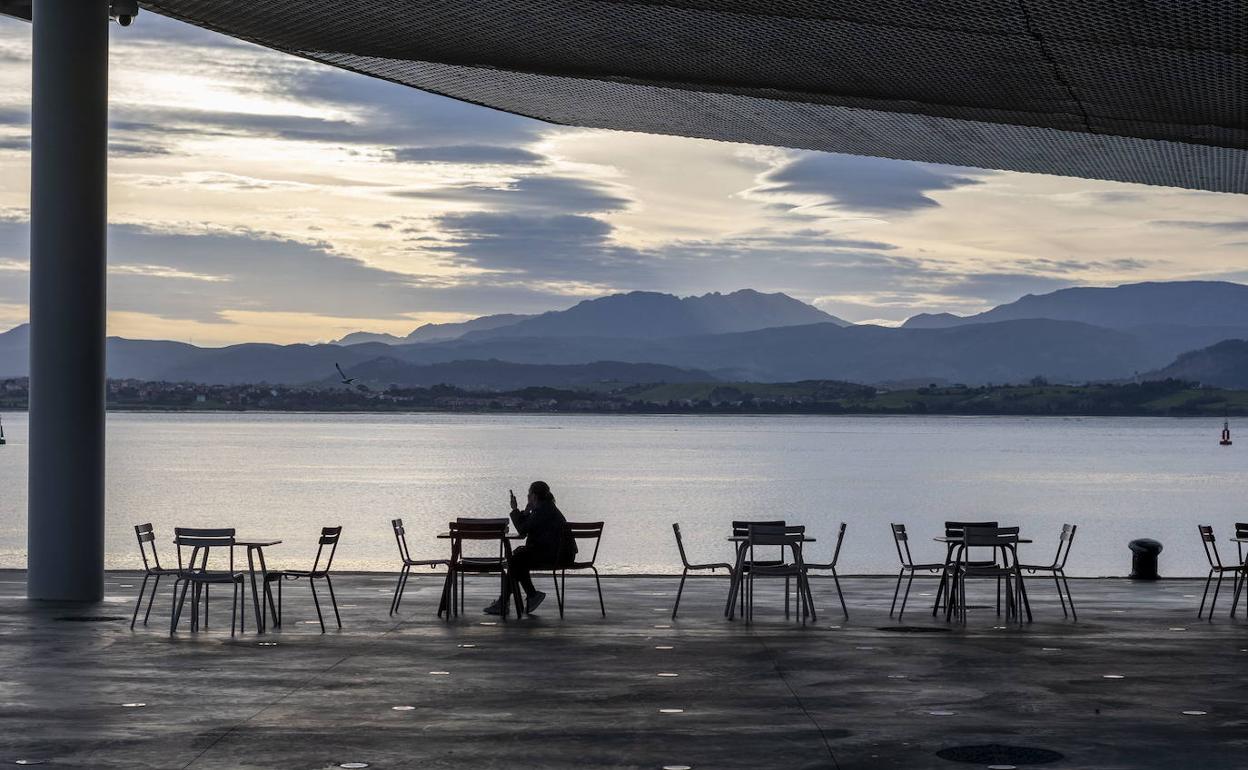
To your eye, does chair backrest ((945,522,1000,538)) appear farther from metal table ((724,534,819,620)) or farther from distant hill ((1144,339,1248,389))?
distant hill ((1144,339,1248,389))

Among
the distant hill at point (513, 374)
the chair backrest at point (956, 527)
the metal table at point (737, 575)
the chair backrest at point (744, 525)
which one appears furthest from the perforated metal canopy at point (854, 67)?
the distant hill at point (513, 374)

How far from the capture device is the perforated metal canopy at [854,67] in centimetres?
862

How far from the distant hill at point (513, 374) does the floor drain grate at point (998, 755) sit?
Result: 5975 inches

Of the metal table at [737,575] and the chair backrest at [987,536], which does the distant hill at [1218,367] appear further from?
the metal table at [737,575]

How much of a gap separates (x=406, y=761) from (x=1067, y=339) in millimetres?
201100

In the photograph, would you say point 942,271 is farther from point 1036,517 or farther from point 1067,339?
point 1067,339

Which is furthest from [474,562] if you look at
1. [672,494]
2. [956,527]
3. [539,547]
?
[672,494]

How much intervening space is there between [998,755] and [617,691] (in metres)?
2.33

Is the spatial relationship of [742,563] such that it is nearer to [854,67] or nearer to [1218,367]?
[854,67]

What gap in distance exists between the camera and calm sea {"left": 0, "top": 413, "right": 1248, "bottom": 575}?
3734 cm

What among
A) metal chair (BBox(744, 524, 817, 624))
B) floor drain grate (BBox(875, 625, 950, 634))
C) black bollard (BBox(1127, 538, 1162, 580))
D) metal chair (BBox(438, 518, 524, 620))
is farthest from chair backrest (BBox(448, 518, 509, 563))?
black bollard (BBox(1127, 538, 1162, 580))

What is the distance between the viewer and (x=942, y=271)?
101 meters

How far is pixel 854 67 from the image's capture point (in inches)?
418

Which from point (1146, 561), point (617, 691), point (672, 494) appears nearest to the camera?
point (617, 691)
